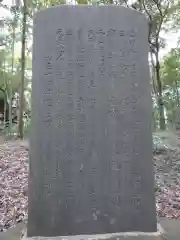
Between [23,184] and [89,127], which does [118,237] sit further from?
[23,184]

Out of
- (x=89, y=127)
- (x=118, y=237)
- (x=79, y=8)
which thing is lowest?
(x=118, y=237)

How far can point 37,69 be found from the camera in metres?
2.60

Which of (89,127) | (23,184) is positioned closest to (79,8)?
(89,127)

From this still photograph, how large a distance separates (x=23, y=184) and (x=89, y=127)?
2.44 meters

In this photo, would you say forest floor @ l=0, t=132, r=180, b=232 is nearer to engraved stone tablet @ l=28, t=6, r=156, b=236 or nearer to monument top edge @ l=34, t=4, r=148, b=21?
engraved stone tablet @ l=28, t=6, r=156, b=236

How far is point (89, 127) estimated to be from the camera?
2.60 m

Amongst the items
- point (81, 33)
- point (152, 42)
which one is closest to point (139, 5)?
point (152, 42)

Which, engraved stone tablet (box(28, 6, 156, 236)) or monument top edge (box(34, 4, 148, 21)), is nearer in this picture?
engraved stone tablet (box(28, 6, 156, 236))

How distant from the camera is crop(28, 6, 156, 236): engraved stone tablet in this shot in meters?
2.53

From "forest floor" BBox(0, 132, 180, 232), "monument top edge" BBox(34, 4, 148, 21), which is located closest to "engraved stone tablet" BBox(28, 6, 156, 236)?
"monument top edge" BBox(34, 4, 148, 21)

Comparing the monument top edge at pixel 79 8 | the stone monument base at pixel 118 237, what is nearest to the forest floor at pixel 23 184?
the stone monument base at pixel 118 237

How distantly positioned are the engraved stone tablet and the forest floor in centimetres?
94

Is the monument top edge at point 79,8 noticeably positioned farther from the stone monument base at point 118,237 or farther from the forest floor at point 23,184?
the forest floor at point 23,184

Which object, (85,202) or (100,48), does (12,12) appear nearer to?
(100,48)
